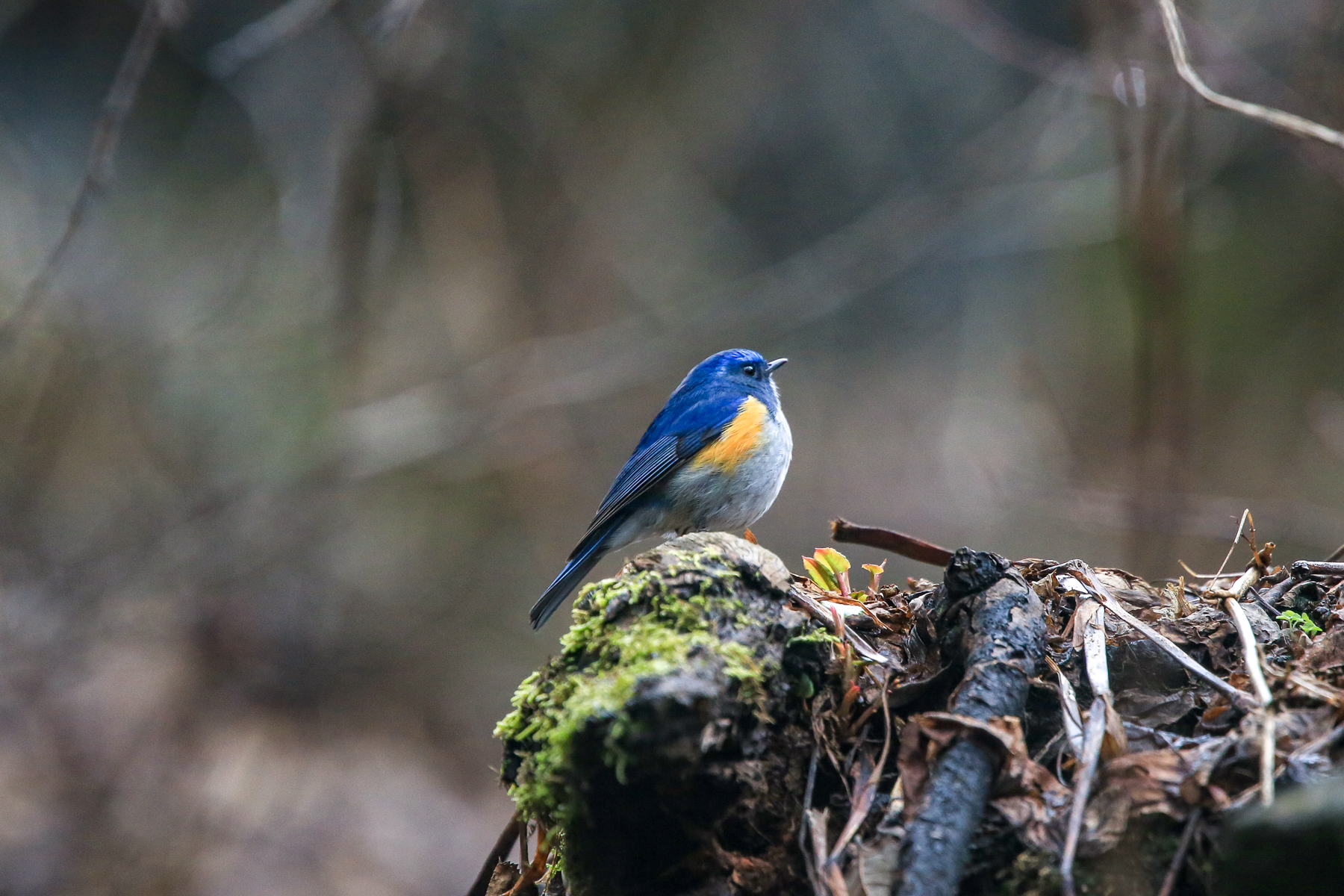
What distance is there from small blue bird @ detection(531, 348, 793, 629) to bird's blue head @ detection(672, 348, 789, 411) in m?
0.30

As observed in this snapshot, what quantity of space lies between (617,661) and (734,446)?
2.67m

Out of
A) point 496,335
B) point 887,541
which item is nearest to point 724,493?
point 887,541

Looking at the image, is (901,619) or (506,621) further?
(506,621)

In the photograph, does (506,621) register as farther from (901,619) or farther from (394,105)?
(901,619)

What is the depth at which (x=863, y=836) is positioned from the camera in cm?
163

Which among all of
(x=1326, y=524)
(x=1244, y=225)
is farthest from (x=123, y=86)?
(x=1244, y=225)

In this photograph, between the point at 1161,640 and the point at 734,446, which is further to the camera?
the point at 734,446

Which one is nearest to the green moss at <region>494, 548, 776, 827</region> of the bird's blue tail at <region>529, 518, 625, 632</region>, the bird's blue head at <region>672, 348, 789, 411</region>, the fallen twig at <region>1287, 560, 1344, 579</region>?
the fallen twig at <region>1287, 560, 1344, 579</region>

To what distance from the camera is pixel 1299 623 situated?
6.62 feet

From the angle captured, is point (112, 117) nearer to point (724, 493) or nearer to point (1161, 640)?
point (724, 493)

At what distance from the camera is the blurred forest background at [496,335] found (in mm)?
5566

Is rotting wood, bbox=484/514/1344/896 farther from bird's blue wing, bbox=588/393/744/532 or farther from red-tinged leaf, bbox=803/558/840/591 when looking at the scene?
bird's blue wing, bbox=588/393/744/532

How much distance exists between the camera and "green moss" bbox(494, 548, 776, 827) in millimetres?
1446

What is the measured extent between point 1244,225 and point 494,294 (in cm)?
692
